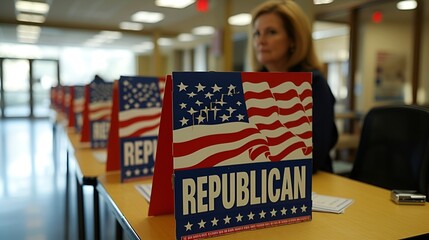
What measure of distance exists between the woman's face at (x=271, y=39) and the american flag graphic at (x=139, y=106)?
49cm

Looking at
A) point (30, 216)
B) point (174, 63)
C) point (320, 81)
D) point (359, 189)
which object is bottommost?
point (30, 216)

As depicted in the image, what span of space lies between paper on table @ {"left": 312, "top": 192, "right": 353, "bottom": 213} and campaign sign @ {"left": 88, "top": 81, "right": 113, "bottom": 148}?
1.28 meters

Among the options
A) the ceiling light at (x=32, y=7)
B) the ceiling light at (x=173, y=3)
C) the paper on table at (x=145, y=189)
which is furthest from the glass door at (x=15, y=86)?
the paper on table at (x=145, y=189)

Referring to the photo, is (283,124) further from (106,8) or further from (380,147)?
(106,8)

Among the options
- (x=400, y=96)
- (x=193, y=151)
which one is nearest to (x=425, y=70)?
(x=400, y=96)

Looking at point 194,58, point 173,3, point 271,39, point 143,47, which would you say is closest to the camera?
point 271,39

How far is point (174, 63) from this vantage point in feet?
47.0

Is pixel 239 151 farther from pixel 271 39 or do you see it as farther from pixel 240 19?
pixel 240 19

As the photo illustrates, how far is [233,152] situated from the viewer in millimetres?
Answer: 776

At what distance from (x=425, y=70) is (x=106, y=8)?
19.5 ft

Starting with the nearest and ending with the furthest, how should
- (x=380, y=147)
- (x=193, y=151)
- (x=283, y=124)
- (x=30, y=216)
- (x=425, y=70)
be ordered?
(x=193, y=151) < (x=283, y=124) < (x=380, y=147) < (x=30, y=216) < (x=425, y=70)

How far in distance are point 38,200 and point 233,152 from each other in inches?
115

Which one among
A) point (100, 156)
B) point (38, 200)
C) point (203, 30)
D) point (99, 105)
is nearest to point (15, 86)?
point (203, 30)

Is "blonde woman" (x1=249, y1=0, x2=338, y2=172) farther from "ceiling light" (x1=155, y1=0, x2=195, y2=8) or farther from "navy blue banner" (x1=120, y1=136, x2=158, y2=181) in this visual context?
"ceiling light" (x1=155, y1=0, x2=195, y2=8)
